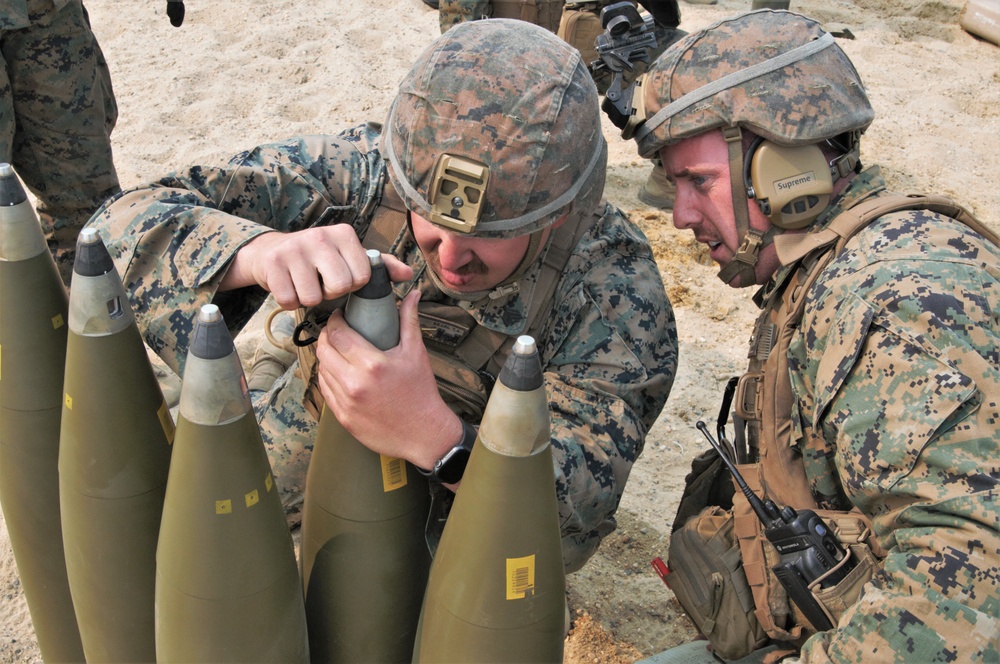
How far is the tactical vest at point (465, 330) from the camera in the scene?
2803 mm

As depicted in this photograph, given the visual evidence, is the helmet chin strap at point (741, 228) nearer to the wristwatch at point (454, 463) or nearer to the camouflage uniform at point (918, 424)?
the camouflage uniform at point (918, 424)

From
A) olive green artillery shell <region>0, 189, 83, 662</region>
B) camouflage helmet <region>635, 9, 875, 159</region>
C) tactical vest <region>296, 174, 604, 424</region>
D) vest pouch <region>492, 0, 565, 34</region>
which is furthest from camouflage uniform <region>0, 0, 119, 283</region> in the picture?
camouflage helmet <region>635, 9, 875, 159</region>

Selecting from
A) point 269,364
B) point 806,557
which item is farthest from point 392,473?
point 269,364

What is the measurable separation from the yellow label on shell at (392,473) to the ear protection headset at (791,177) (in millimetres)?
1223

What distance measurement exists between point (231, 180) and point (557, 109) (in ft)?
3.42

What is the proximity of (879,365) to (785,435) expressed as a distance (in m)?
0.52

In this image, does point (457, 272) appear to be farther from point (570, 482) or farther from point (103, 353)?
point (103, 353)

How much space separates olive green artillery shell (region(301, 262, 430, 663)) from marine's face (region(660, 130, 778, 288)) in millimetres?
1067

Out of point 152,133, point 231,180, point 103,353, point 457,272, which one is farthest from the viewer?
point 152,133

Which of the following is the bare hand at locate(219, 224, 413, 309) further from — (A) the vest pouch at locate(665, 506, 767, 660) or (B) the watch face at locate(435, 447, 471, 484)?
(A) the vest pouch at locate(665, 506, 767, 660)

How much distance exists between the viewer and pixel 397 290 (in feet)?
9.70

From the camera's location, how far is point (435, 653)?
7.33 feet

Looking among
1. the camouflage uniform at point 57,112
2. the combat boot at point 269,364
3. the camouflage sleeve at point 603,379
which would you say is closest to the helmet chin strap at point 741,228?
the camouflage sleeve at point 603,379

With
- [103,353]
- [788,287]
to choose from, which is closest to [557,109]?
[788,287]
